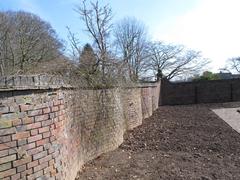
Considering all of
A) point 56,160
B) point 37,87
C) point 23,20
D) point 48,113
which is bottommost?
point 56,160

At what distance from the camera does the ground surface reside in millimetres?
6023

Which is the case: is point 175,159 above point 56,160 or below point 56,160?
below

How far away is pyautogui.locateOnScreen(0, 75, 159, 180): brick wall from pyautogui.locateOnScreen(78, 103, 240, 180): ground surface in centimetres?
58

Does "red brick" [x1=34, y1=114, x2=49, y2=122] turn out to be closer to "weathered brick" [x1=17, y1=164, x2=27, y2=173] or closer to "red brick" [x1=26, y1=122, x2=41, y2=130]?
"red brick" [x1=26, y1=122, x2=41, y2=130]

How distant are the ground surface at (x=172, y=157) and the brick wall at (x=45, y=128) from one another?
58cm

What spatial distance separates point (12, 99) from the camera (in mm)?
3449

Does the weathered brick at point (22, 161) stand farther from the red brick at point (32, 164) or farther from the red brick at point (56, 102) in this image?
the red brick at point (56, 102)

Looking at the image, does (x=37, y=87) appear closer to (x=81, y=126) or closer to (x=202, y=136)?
(x=81, y=126)

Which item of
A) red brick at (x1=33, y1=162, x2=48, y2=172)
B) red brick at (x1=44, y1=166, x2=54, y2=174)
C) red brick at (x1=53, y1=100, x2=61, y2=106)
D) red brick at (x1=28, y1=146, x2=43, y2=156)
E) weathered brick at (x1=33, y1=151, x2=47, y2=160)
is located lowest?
red brick at (x1=44, y1=166, x2=54, y2=174)

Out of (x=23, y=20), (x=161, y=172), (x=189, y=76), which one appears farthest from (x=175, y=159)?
(x=189, y=76)

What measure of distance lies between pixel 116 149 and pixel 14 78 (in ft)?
17.7

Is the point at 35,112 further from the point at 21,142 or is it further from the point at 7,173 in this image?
the point at 7,173

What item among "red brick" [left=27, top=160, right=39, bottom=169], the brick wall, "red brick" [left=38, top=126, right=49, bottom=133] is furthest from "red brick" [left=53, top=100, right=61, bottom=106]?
"red brick" [left=27, top=160, right=39, bottom=169]

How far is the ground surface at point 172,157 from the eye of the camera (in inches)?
237
